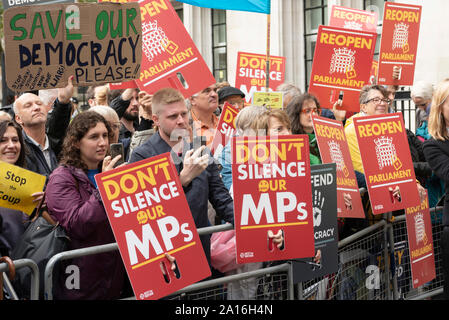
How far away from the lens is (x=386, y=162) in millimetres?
5621

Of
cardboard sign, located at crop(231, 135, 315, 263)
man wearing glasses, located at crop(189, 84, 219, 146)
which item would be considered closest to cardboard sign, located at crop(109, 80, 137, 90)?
man wearing glasses, located at crop(189, 84, 219, 146)

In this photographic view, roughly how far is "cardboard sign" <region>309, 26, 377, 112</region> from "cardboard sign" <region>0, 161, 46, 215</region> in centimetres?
400

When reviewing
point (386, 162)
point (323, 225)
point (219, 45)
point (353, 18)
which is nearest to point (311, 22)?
point (219, 45)

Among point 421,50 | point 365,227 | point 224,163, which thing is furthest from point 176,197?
point 421,50

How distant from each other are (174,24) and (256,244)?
278cm

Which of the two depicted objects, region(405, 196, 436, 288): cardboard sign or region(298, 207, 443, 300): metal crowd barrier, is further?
region(405, 196, 436, 288): cardboard sign

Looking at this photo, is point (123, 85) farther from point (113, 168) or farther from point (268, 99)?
point (113, 168)

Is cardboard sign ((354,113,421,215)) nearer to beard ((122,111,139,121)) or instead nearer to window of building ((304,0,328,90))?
beard ((122,111,139,121))

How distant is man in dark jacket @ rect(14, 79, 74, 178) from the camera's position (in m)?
5.40

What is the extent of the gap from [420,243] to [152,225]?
2.91 meters

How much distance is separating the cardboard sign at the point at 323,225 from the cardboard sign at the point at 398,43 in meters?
3.18

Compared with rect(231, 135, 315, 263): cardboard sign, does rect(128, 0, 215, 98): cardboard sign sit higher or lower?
higher
